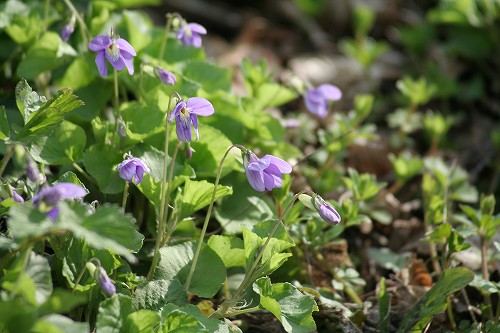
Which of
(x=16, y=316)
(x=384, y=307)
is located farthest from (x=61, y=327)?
(x=384, y=307)

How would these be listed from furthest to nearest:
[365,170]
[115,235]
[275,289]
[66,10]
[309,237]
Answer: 1. [365,170]
2. [66,10]
3. [309,237]
4. [275,289]
5. [115,235]

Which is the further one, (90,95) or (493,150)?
(493,150)

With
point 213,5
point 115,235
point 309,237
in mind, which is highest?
point 115,235

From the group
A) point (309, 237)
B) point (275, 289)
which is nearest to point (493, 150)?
point (309, 237)

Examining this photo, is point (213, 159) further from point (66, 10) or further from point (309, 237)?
point (66, 10)

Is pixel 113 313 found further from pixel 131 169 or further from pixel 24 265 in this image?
pixel 131 169

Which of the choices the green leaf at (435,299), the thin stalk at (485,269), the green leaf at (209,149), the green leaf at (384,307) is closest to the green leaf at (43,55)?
the green leaf at (209,149)

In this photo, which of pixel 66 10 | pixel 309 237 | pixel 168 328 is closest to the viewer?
pixel 168 328
